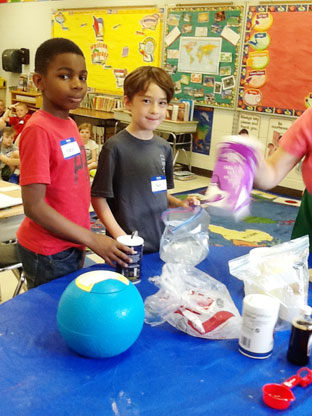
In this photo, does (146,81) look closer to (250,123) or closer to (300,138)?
(300,138)

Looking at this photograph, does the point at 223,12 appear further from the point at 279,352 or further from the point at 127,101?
the point at 279,352

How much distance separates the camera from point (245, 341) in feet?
3.34

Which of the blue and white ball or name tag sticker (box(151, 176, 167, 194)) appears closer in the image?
the blue and white ball

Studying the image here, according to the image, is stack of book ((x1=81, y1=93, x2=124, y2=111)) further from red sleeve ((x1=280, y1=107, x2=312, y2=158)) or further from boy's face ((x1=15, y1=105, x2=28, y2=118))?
red sleeve ((x1=280, y1=107, x2=312, y2=158))

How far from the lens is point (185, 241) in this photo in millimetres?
1573

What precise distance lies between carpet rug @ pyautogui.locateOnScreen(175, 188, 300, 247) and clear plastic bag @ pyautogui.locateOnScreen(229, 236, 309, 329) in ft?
7.48

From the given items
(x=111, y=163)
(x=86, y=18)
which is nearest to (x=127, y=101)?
(x=111, y=163)

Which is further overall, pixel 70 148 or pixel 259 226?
pixel 259 226

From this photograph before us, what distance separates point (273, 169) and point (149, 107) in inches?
19.4

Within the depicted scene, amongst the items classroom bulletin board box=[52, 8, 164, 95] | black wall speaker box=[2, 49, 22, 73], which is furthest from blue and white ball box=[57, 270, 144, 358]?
black wall speaker box=[2, 49, 22, 73]

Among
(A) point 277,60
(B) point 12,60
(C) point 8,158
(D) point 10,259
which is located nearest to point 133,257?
(D) point 10,259

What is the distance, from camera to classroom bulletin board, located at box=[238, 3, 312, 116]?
5.11m

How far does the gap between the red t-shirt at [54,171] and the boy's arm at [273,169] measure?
571 millimetres

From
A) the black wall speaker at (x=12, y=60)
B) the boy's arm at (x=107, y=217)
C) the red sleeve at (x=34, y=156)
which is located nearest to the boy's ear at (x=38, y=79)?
the red sleeve at (x=34, y=156)
